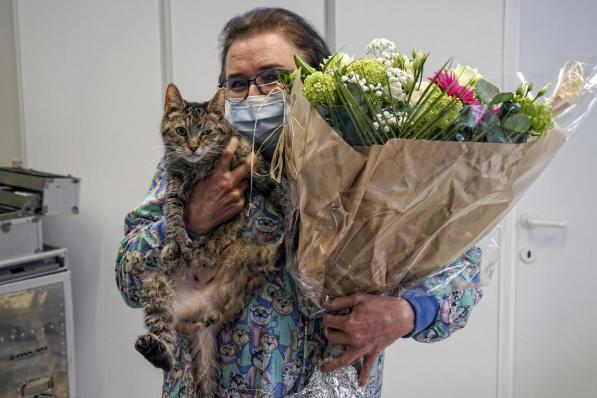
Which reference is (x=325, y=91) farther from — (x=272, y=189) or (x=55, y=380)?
(x=55, y=380)

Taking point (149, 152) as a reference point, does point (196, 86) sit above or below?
above

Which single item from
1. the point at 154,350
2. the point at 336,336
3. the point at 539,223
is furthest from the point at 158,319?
the point at 539,223

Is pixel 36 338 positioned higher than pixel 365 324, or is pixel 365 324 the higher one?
pixel 365 324

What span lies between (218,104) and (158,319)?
0.45 m

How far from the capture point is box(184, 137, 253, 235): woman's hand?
39.3 inches

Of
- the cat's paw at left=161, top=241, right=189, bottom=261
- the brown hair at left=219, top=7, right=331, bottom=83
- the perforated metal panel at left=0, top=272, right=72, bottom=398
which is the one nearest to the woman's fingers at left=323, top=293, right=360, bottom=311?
the cat's paw at left=161, top=241, right=189, bottom=261

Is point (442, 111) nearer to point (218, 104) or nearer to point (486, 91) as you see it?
point (486, 91)

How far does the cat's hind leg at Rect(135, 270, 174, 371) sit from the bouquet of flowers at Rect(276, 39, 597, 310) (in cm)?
33

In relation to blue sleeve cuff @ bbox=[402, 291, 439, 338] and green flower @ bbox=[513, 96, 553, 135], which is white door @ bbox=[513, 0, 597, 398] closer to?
blue sleeve cuff @ bbox=[402, 291, 439, 338]

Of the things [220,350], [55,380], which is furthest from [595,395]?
[55,380]

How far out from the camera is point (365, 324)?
0.86 m

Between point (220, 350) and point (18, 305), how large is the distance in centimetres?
125

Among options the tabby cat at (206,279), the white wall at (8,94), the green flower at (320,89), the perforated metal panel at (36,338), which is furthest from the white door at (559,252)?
the white wall at (8,94)

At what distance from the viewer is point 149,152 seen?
7.25ft
